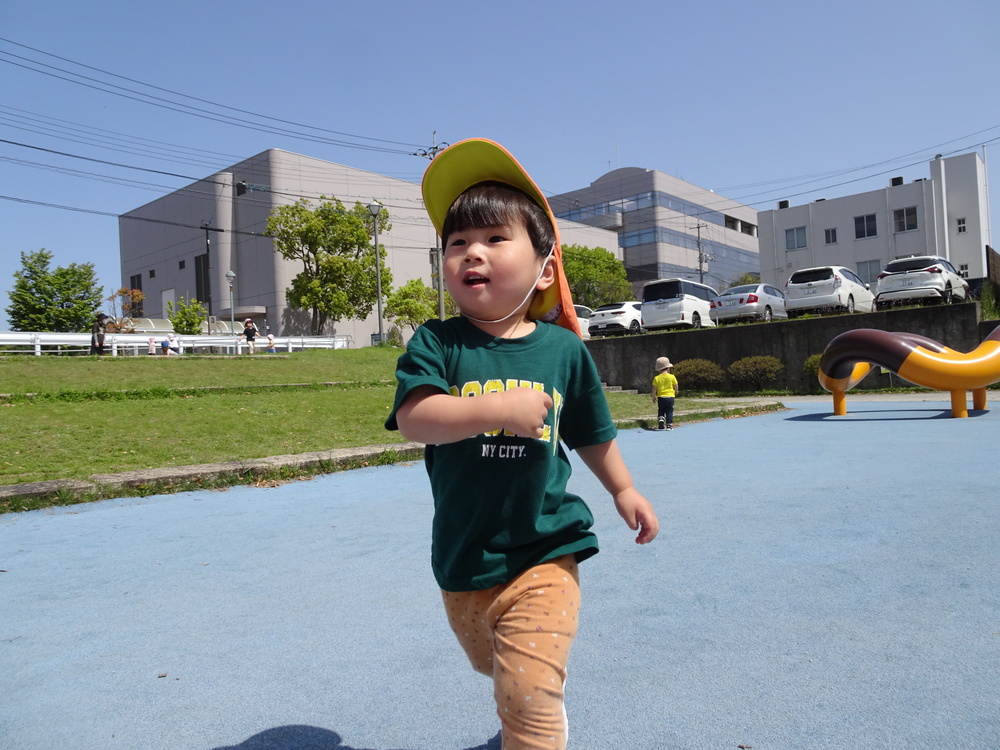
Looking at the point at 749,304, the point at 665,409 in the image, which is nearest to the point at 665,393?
the point at 665,409

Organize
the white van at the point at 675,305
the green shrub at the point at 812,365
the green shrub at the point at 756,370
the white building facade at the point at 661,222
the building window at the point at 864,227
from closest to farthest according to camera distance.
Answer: the green shrub at the point at 812,365 < the green shrub at the point at 756,370 < the white van at the point at 675,305 < the building window at the point at 864,227 < the white building facade at the point at 661,222

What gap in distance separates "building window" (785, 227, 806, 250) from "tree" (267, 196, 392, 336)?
2718 centimetres

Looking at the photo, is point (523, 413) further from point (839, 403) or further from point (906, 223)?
point (906, 223)

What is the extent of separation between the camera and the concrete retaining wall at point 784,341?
1806 cm

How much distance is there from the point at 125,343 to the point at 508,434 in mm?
29698

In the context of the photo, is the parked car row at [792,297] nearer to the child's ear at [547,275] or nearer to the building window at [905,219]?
the child's ear at [547,275]

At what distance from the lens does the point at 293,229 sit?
40750mm

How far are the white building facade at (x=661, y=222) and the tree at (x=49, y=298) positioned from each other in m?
49.7

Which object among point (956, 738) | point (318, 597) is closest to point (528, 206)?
point (956, 738)

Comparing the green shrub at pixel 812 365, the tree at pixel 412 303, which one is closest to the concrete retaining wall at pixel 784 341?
the green shrub at pixel 812 365

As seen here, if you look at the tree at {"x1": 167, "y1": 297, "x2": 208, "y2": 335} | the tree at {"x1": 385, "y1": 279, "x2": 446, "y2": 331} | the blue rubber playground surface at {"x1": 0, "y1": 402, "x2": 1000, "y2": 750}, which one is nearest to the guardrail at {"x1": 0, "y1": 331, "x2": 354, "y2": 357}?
the tree at {"x1": 385, "y1": 279, "x2": 446, "y2": 331}

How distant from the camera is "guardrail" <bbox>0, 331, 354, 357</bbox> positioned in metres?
22.3

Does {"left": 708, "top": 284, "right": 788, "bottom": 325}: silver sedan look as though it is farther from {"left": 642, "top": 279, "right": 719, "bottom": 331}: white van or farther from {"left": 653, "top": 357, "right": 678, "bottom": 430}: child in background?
{"left": 653, "top": 357, "right": 678, "bottom": 430}: child in background

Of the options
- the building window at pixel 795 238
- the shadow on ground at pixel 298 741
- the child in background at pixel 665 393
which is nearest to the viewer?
the shadow on ground at pixel 298 741
